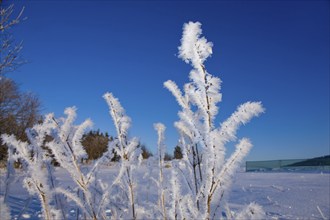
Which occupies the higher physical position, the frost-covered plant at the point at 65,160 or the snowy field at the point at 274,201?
the frost-covered plant at the point at 65,160

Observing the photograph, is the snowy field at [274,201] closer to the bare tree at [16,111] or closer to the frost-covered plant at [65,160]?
the frost-covered plant at [65,160]

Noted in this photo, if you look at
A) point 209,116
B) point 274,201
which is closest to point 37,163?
point 209,116

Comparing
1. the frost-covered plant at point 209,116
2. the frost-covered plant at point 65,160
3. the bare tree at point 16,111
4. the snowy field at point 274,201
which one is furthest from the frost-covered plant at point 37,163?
the bare tree at point 16,111

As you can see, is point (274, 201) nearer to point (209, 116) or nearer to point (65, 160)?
point (65, 160)

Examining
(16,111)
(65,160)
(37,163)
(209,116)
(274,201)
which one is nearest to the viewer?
(209,116)

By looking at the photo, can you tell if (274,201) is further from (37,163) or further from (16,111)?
(16,111)

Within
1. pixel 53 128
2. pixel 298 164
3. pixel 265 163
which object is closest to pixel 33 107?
pixel 265 163

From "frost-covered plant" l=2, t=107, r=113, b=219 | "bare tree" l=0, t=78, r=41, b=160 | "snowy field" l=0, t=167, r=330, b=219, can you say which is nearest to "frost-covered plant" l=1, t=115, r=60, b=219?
"frost-covered plant" l=2, t=107, r=113, b=219

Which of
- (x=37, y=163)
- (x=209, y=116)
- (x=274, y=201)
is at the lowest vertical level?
(x=274, y=201)

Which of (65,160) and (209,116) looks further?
(65,160)

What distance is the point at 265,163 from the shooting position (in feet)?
76.5

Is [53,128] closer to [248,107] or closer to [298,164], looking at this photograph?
[248,107]

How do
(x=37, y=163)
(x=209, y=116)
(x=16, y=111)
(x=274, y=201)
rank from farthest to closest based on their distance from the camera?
(x=16, y=111) < (x=274, y=201) < (x=37, y=163) < (x=209, y=116)

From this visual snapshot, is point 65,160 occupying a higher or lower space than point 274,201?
higher
